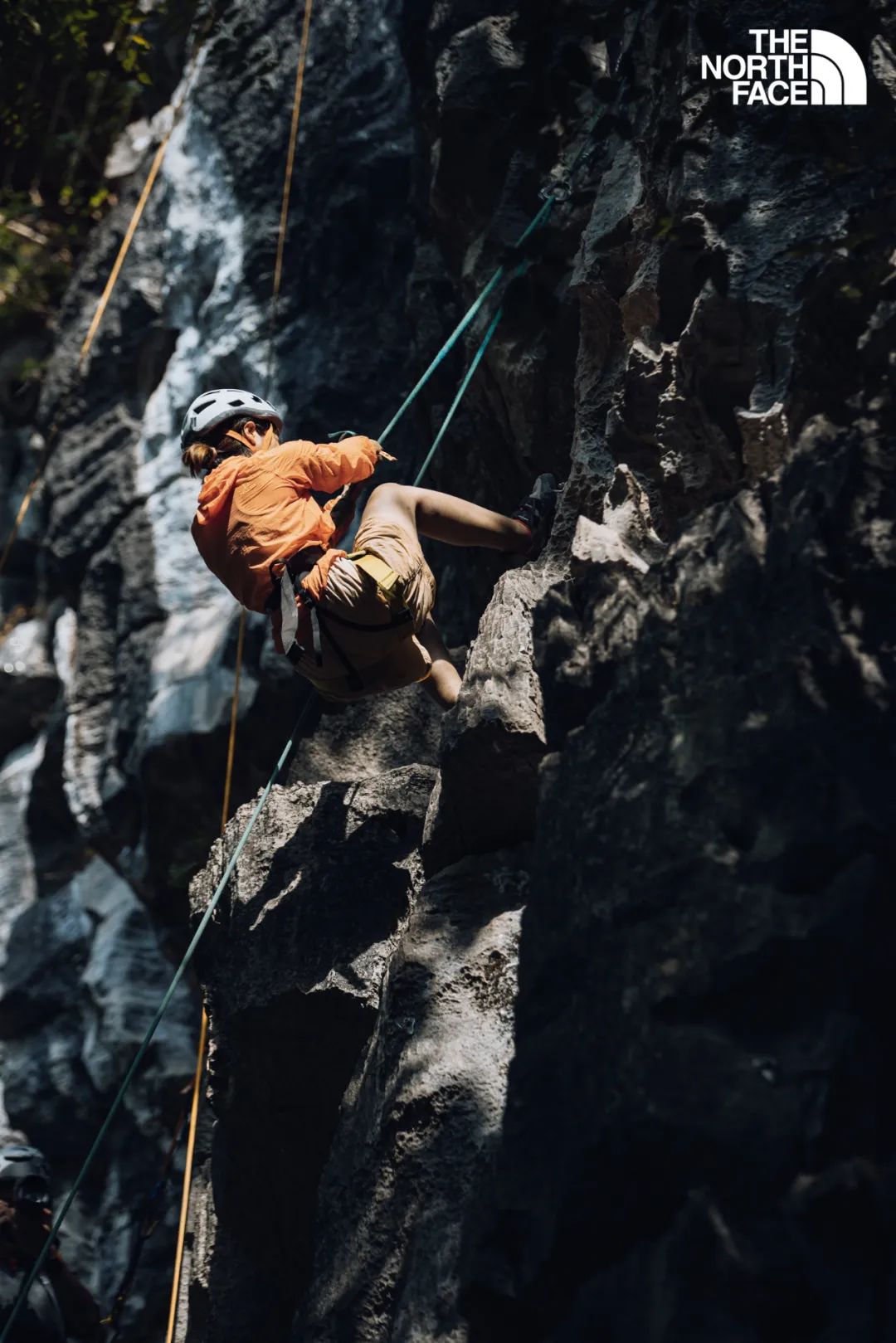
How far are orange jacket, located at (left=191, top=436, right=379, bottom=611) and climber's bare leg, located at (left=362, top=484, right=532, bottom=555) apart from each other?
0.49ft

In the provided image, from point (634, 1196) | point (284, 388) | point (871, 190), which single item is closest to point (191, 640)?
point (284, 388)

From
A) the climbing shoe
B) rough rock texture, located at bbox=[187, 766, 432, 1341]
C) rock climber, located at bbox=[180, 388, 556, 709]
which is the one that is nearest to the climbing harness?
rock climber, located at bbox=[180, 388, 556, 709]

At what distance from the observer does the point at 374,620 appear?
4.44 m

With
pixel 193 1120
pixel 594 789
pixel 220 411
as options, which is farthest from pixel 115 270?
pixel 594 789

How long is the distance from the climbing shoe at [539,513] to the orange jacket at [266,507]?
1.76ft

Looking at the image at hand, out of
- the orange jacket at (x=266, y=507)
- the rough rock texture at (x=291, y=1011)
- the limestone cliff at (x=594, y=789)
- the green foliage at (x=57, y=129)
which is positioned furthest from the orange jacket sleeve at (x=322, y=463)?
the green foliage at (x=57, y=129)

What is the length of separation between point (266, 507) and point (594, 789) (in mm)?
1830

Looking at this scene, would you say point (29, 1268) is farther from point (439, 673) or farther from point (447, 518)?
point (447, 518)

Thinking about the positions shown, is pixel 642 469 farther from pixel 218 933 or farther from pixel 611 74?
pixel 218 933

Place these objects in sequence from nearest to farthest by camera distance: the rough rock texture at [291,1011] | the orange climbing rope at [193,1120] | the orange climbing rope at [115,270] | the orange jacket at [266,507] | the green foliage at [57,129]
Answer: the rough rock texture at [291,1011] < the orange jacket at [266,507] < the orange climbing rope at [193,1120] < the orange climbing rope at [115,270] < the green foliage at [57,129]

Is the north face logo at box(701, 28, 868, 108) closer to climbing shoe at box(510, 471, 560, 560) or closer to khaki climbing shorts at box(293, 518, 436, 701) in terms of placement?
climbing shoe at box(510, 471, 560, 560)

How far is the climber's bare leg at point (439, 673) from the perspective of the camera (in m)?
4.77

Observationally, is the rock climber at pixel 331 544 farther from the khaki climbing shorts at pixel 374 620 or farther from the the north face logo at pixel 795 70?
the the north face logo at pixel 795 70

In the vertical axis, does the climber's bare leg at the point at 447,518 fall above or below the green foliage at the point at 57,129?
below
